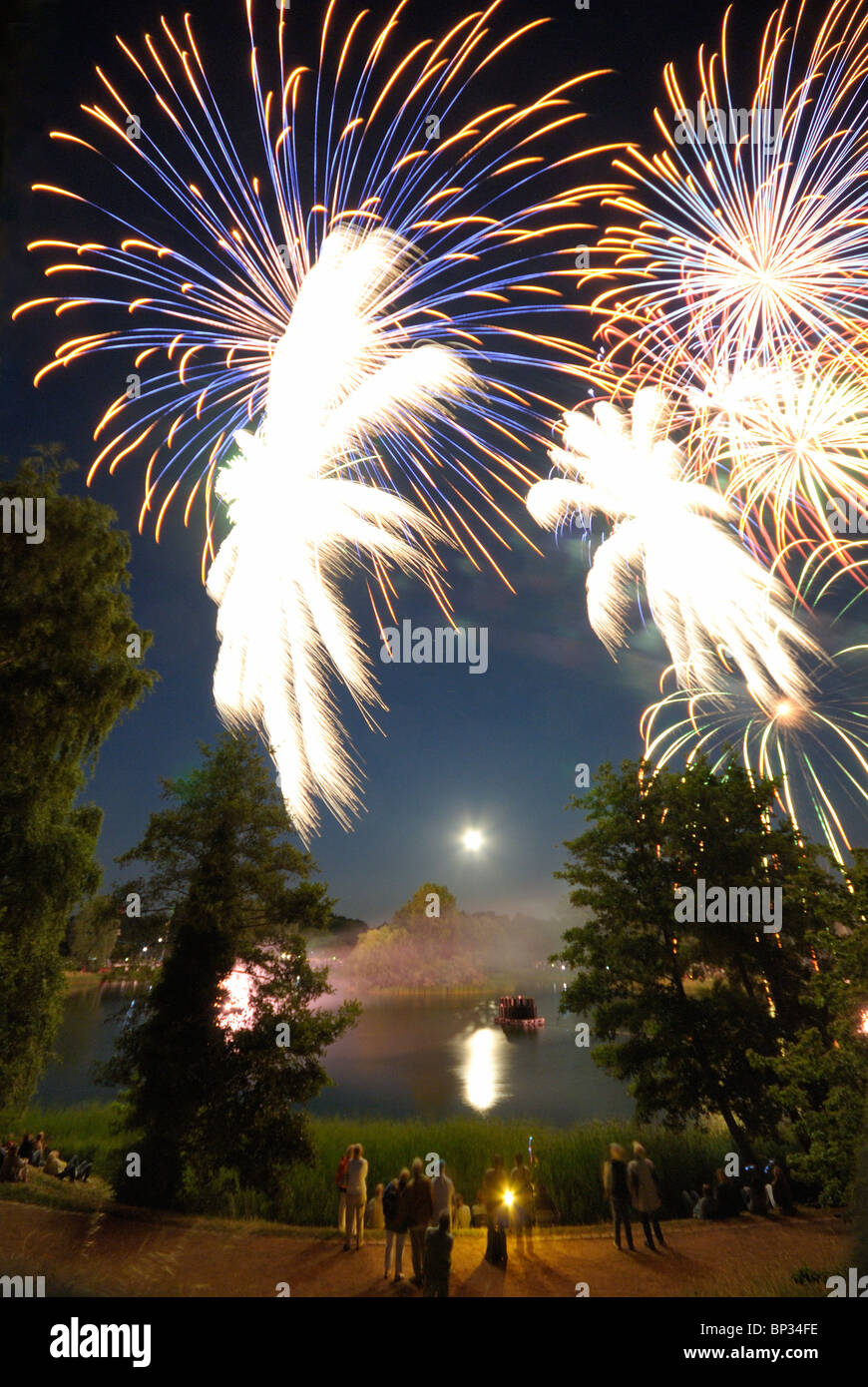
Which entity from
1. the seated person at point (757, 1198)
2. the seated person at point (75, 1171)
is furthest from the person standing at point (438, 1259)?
the seated person at point (75, 1171)

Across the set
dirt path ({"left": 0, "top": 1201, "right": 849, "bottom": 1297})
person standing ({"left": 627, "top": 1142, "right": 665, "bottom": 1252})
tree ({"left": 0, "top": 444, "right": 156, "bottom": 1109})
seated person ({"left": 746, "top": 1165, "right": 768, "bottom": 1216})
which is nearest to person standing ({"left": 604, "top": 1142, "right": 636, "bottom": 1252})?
person standing ({"left": 627, "top": 1142, "right": 665, "bottom": 1252})

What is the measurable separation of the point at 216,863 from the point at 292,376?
43.8 ft

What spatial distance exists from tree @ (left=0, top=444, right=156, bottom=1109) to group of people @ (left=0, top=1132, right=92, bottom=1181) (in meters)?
1.38

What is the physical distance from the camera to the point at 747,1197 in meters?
15.3

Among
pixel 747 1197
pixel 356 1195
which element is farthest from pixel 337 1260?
pixel 747 1197

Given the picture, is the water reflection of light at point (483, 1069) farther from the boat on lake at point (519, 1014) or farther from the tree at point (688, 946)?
the tree at point (688, 946)

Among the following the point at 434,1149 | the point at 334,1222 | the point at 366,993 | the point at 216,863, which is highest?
the point at 216,863

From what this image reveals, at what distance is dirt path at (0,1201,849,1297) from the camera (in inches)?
422

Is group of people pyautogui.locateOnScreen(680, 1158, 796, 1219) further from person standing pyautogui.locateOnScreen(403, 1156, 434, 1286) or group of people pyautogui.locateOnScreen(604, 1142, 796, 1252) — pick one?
person standing pyautogui.locateOnScreen(403, 1156, 434, 1286)

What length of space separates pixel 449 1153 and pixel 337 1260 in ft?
33.8

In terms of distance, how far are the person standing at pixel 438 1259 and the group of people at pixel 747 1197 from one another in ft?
28.2
